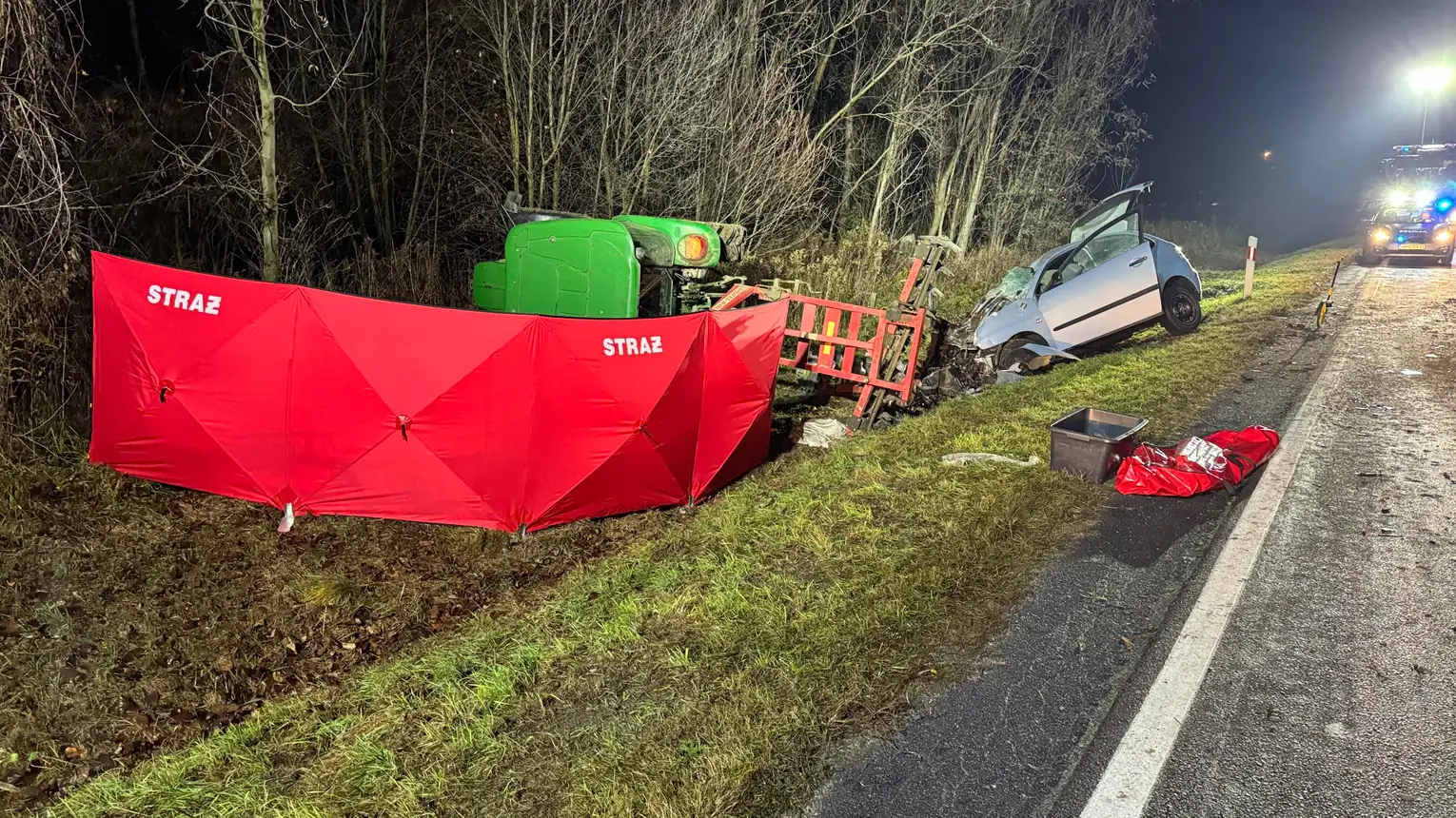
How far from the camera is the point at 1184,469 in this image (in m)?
5.86

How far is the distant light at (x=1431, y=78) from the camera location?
47938 mm

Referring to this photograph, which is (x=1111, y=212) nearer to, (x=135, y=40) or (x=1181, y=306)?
(x=1181, y=306)

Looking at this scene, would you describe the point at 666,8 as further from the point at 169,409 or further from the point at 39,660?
the point at 39,660

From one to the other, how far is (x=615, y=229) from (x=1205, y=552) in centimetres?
625

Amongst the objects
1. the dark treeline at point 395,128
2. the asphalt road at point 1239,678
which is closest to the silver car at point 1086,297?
the dark treeline at point 395,128

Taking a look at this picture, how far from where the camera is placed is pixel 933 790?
3.07 m

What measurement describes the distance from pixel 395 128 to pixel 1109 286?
11.4m

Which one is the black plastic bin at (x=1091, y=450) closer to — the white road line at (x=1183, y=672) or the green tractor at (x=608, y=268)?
the white road line at (x=1183, y=672)

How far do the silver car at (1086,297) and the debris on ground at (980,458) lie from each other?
4980 mm

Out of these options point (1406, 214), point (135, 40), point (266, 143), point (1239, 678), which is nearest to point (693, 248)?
point (266, 143)

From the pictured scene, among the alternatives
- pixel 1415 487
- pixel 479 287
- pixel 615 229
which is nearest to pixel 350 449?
pixel 615 229

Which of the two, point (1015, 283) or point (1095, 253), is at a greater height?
point (1095, 253)

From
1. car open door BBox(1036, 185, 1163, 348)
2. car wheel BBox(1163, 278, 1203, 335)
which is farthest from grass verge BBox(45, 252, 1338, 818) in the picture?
car wheel BBox(1163, 278, 1203, 335)

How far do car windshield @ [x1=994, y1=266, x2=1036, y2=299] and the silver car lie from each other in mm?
30
